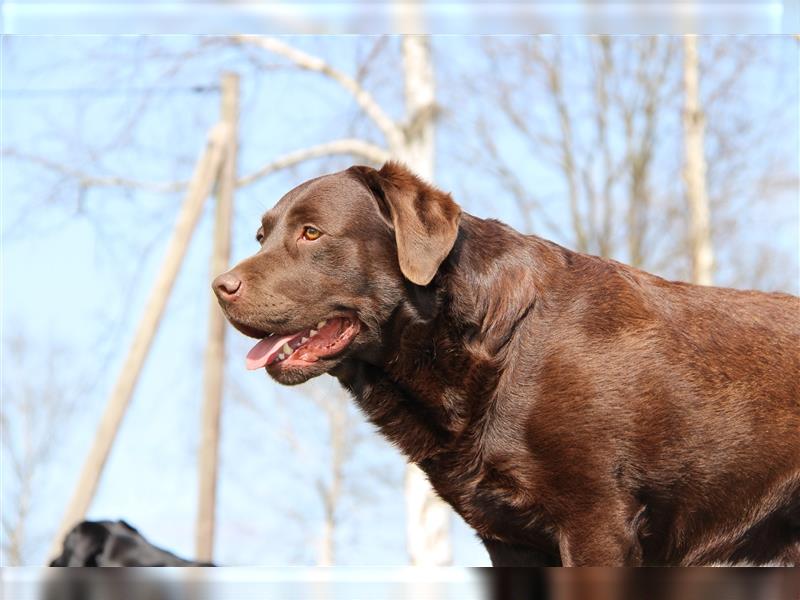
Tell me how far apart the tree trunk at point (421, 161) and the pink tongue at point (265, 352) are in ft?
25.2

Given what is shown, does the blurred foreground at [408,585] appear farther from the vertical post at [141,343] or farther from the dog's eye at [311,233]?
the vertical post at [141,343]

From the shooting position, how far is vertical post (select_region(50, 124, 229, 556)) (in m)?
10.5

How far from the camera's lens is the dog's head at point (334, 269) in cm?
414

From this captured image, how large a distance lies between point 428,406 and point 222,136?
784 cm

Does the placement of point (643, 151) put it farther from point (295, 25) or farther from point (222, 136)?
point (295, 25)

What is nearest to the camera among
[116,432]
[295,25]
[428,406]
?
[428,406]

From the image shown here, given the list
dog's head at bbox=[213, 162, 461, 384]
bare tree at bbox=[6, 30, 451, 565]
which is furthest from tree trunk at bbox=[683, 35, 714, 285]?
dog's head at bbox=[213, 162, 461, 384]

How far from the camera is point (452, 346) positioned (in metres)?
4.25

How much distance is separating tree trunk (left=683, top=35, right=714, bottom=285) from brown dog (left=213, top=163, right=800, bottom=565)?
40.7ft

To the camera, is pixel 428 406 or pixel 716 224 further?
pixel 716 224

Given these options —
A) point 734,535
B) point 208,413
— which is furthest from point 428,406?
point 208,413

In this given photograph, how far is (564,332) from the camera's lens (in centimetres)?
404

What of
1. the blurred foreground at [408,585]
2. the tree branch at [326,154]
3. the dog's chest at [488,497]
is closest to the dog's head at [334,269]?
the dog's chest at [488,497]

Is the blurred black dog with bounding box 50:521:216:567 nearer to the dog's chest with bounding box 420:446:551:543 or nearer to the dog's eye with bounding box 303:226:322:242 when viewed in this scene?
the dog's chest with bounding box 420:446:551:543
